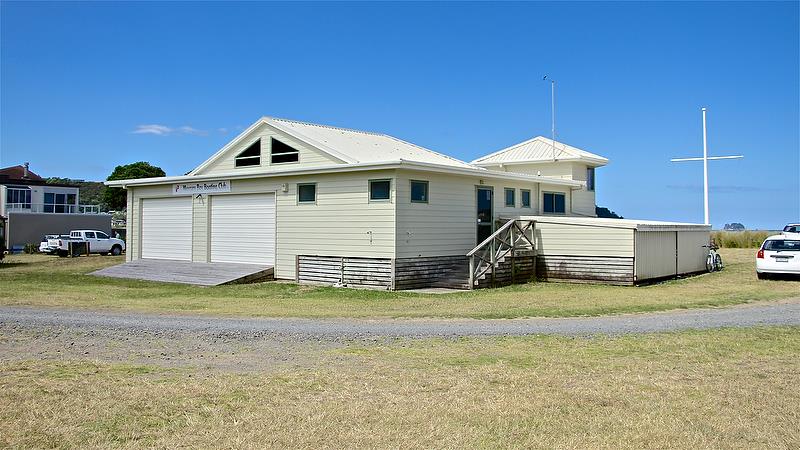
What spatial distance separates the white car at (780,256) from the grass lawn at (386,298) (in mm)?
608

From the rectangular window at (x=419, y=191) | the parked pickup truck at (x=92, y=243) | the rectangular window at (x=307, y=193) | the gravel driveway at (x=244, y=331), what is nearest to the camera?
the gravel driveway at (x=244, y=331)

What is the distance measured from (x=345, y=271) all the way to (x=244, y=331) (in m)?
9.31

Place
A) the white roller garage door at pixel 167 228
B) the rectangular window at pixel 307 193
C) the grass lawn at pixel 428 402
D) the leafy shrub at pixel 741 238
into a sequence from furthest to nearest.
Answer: the leafy shrub at pixel 741 238
the white roller garage door at pixel 167 228
the rectangular window at pixel 307 193
the grass lawn at pixel 428 402

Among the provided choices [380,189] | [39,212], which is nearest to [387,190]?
[380,189]

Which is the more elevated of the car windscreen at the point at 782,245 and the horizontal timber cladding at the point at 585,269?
the car windscreen at the point at 782,245

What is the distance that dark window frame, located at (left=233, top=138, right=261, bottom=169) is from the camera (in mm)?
23356

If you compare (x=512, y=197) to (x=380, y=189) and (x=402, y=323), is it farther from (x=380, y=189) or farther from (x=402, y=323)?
(x=402, y=323)

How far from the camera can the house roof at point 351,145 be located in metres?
21.0

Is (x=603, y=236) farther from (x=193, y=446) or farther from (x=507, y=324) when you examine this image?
(x=193, y=446)

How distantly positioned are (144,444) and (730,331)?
8566mm

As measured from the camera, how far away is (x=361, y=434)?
18.2ft

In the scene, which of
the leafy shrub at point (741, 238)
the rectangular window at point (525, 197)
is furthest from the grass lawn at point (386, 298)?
the leafy shrub at point (741, 238)

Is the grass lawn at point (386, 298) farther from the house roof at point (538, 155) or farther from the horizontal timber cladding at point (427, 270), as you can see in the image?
the house roof at point (538, 155)

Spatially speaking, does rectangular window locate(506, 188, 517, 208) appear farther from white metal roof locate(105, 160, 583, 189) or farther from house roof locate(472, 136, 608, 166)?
house roof locate(472, 136, 608, 166)
